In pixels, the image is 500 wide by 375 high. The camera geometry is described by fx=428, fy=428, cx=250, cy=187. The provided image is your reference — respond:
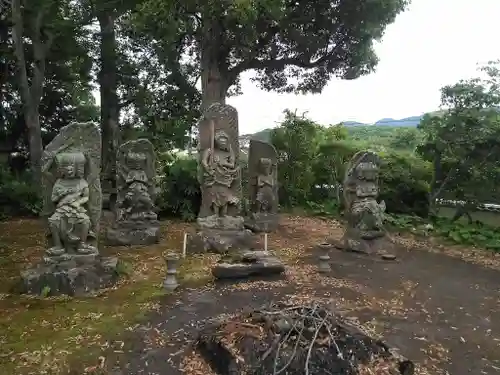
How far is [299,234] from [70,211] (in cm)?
547

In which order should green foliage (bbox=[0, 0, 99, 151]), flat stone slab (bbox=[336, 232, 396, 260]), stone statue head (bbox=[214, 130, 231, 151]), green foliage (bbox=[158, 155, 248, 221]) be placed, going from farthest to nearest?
green foliage (bbox=[0, 0, 99, 151]), green foliage (bbox=[158, 155, 248, 221]), stone statue head (bbox=[214, 130, 231, 151]), flat stone slab (bbox=[336, 232, 396, 260])

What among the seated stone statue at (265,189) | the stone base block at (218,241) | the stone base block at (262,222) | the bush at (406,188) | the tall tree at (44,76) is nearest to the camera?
the stone base block at (218,241)

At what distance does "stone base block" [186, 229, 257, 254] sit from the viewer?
764 cm

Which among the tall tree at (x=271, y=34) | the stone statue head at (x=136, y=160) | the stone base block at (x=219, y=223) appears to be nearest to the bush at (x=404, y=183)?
the tall tree at (x=271, y=34)

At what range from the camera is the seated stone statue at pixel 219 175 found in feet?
26.7

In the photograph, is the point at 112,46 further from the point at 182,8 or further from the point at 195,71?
the point at 182,8

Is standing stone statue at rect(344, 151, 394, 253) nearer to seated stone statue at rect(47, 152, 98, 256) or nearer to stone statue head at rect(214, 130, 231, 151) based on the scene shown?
stone statue head at rect(214, 130, 231, 151)

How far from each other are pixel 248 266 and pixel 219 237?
1928mm

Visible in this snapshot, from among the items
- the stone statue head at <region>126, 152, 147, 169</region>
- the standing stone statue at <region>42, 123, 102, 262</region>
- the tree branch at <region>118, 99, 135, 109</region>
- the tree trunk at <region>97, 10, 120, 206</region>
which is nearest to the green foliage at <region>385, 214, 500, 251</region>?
the stone statue head at <region>126, 152, 147, 169</region>

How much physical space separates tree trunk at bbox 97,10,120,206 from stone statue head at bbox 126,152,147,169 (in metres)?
5.13

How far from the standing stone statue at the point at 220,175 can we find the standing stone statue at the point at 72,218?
242 cm

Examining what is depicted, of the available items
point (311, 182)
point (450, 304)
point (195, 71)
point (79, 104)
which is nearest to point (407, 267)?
point (450, 304)

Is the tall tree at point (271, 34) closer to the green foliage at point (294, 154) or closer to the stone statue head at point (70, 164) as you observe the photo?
the green foliage at point (294, 154)

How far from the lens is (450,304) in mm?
5418
